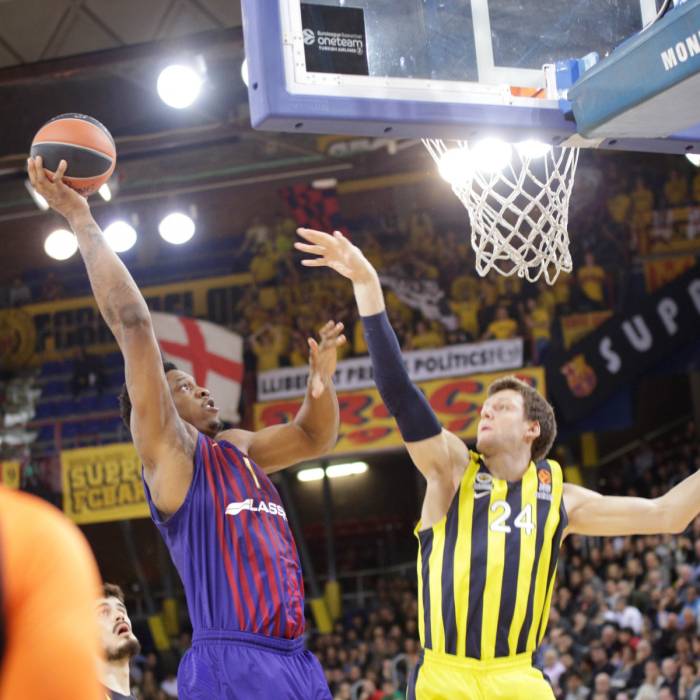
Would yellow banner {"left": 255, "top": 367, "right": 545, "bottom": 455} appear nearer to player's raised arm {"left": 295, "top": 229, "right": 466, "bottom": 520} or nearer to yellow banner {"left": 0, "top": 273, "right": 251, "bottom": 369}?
yellow banner {"left": 0, "top": 273, "right": 251, "bottom": 369}

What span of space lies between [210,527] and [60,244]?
1165 centimetres

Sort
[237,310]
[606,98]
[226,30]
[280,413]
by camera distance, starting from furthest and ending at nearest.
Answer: [237,310]
[280,413]
[226,30]
[606,98]

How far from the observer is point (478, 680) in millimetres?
4348

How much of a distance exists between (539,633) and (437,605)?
0.44 m

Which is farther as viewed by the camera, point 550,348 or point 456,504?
point 550,348

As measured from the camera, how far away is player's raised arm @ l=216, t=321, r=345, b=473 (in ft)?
16.5

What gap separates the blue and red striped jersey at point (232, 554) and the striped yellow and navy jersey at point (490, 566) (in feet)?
1.74

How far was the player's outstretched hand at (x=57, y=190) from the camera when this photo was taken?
13.9ft

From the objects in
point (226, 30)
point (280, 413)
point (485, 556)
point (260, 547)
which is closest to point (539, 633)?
point (485, 556)

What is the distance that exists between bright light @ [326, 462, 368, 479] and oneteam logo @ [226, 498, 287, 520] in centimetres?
1667

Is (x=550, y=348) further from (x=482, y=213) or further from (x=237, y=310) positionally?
(x=482, y=213)

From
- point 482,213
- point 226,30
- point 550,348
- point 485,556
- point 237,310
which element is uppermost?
point 226,30

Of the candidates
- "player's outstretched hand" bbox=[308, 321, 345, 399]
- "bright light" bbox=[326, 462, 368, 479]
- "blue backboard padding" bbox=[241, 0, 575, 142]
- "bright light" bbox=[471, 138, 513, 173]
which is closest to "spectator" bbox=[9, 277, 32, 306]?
"bright light" bbox=[326, 462, 368, 479]

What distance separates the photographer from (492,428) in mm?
4797
